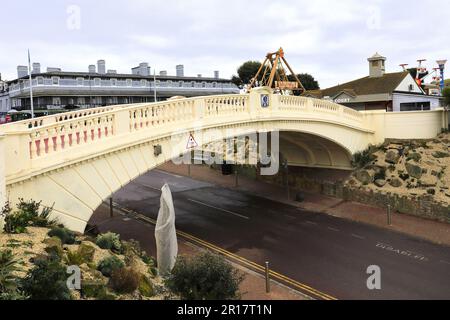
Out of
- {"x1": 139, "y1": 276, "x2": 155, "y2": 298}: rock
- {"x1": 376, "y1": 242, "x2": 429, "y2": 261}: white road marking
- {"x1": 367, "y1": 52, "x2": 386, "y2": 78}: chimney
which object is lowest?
{"x1": 376, "y1": 242, "x2": 429, "y2": 261}: white road marking

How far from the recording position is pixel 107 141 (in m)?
12.9

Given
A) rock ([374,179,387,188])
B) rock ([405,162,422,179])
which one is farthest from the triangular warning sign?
rock ([405,162,422,179])

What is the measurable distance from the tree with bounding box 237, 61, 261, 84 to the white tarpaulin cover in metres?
66.8

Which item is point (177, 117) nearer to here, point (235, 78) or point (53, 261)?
point (53, 261)

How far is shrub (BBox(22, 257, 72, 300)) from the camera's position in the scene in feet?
23.5

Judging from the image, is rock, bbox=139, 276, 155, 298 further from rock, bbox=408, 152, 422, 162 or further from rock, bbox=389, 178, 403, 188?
rock, bbox=408, 152, 422, 162

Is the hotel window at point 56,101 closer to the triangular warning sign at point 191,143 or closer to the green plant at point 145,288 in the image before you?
the triangular warning sign at point 191,143

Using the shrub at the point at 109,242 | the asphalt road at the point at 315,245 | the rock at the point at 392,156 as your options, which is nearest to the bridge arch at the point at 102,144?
A: the shrub at the point at 109,242

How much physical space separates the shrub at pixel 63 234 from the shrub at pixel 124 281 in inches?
85.2

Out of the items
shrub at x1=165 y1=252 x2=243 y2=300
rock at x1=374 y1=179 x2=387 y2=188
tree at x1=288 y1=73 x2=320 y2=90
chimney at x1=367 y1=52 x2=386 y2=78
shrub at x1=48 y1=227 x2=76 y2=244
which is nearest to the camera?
shrub at x1=165 y1=252 x2=243 y2=300

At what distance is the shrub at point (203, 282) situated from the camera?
30.3 ft

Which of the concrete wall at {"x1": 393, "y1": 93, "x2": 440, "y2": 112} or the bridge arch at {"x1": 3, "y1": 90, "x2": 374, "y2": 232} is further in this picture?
the concrete wall at {"x1": 393, "y1": 93, "x2": 440, "y2": 112}

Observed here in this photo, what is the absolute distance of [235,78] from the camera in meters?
82.2
